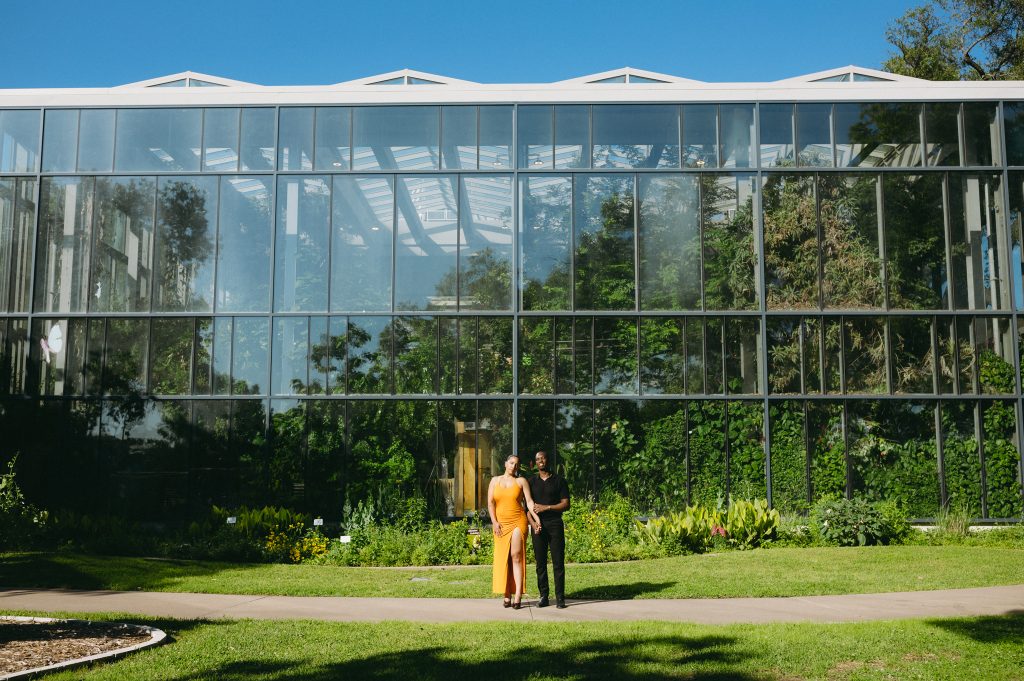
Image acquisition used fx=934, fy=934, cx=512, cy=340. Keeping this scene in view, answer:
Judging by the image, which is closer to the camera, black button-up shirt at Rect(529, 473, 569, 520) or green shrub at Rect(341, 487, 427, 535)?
black button-up shirt at Rect(529, 473, 569, 520)

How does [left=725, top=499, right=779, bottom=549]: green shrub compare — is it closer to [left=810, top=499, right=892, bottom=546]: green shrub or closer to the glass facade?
[left=810, top=499, right=892, bottom=546]: green shrub

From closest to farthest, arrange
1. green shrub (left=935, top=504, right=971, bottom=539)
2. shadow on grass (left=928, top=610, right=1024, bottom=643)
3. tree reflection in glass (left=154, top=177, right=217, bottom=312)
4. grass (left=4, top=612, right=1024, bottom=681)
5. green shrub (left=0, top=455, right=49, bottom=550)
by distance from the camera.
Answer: grass (left=4, top=612, right=1024, bottom=681)
shadow on grass (left=928, top=610, right=1024, bottom=643)
green shrub (left=0, top=455, right=49, bottom=550)
green shrub (left=935, top=504, right=971, bottom=539)
tree reflection in glass (left=154, top=177, right=217, bottom=312)

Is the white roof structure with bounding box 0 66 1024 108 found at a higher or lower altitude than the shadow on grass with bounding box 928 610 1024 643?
higher

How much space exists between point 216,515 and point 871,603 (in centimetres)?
1352

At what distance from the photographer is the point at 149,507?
2016cm

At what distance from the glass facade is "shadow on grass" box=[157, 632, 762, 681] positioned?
1206cm

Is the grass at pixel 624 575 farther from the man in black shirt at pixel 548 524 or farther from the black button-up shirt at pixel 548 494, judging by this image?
the black button-up shirt at pixel 548 494

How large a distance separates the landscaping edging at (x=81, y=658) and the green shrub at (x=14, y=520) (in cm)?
847

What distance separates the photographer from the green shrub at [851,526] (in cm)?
1753

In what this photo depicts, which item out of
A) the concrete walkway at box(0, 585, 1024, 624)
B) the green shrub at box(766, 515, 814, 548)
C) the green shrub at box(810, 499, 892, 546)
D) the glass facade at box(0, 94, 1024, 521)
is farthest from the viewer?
the glass facade at box(0, 94, 1024, 521)

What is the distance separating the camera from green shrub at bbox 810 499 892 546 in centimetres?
1753

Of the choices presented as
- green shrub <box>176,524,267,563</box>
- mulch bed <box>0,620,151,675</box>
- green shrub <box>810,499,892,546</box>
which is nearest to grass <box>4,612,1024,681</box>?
mulch bed <box>0,620,151,675</box>

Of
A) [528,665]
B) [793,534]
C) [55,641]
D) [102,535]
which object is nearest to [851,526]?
[793,534]

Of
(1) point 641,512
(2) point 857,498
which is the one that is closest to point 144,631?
(1) point 641,512
